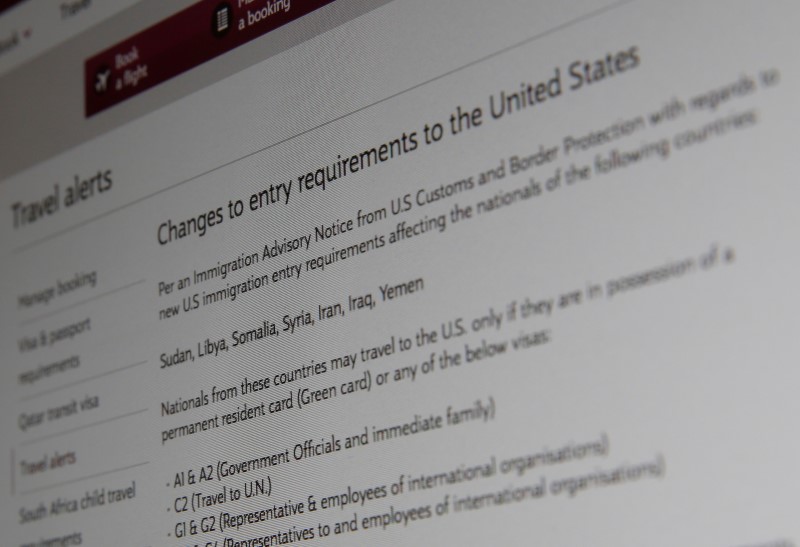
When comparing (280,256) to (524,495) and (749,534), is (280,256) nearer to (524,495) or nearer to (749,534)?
(524,495)

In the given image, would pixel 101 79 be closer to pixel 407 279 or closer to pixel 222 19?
pixel 222 19

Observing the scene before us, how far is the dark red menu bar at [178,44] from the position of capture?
3.55 ft

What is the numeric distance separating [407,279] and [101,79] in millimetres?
581

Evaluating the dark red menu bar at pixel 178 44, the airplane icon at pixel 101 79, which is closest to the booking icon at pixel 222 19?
the dark red menu bar at pixel 178 44

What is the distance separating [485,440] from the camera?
796 millimetres

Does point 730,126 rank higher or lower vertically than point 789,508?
higher

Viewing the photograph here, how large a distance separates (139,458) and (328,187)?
353 millimetres

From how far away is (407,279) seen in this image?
885 mm

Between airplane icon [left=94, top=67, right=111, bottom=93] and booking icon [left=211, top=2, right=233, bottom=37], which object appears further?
airplane icon [left=94, top=67, right=111, bottom=93]

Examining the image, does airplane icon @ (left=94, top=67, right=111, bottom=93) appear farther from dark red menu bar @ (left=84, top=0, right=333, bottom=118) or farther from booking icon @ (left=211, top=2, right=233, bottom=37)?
booking icon @ (left=211, top=2, right=233, bottom=37)

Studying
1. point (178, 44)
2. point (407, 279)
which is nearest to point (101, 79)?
point (178, 44)

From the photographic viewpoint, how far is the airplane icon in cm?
124

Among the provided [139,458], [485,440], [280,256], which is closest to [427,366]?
[485,440]

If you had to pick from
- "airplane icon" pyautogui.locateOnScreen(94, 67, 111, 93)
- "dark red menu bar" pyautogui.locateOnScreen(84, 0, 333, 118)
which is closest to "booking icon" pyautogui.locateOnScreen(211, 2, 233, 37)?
"dark red menu bar" pyautogui.locateOnScreen(84, 0, 333, 118)
